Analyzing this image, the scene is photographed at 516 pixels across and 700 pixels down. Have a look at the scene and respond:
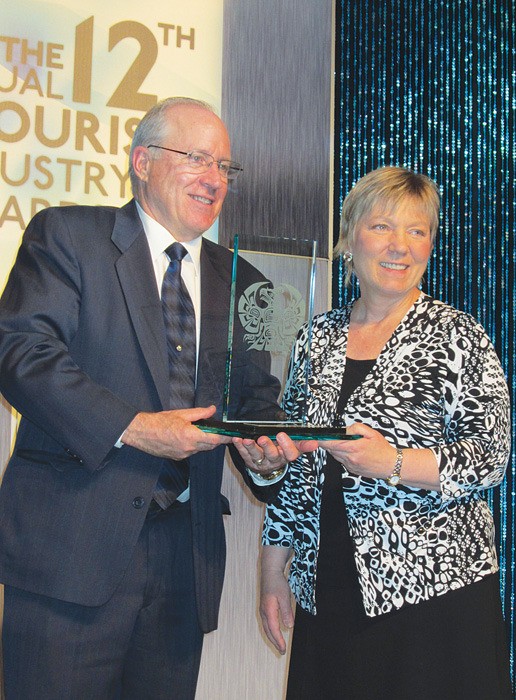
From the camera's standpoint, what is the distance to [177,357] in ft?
5.89

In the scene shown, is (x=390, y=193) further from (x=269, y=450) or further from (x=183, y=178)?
(x=269, y=450)

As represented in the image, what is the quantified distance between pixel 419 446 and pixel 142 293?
25.6 inches

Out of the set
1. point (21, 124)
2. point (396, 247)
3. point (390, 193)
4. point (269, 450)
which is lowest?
point (269, 450)

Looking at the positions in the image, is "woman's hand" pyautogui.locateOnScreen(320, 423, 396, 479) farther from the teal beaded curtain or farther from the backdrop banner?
the teal beaded curtain

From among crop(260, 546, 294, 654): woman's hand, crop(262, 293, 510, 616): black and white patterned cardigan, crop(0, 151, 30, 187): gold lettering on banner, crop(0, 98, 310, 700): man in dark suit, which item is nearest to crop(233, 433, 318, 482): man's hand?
crop(0, 98, 310, 700): man in dark suit

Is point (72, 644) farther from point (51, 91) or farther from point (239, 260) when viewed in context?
point (51, 91)

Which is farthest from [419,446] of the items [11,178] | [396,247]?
[11,178]

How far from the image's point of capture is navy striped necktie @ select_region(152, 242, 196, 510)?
177 centimetres

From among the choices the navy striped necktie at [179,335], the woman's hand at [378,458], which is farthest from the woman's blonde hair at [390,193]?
the woman's hand at [378,458]

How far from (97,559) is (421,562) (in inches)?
24.9

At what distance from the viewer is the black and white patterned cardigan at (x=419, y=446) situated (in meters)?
1.72

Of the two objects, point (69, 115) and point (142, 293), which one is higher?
point (69, 115)

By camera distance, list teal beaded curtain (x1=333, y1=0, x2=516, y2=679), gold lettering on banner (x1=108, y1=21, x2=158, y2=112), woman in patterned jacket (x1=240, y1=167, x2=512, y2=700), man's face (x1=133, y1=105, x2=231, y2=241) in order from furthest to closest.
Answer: teal beaded curtain (x1=333, y1=0, x2=516, y2=679), gold lettering on banner (x1=108, y1=21, x2=158, y2=112), man's face (x1=133, y1=105, x2=231, y2=241), woman in patterned jacket (x1=240, y1=167, x2=512, y2=700)

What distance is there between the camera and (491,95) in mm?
3326
